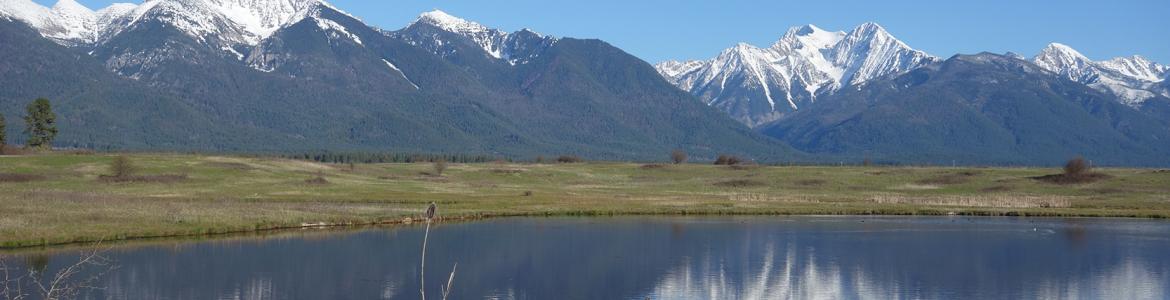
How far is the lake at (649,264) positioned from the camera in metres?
52.0

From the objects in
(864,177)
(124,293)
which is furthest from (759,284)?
(864,177)

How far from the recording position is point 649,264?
2440 inches

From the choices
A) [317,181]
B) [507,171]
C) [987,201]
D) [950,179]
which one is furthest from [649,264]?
[507,171]

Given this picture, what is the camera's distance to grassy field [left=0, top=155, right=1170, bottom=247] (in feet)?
242

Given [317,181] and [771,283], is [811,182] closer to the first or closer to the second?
[317,181]

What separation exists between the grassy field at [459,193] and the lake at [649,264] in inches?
246

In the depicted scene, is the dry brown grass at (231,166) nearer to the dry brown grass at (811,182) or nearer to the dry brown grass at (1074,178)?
Result: the dry brown grass at (811,182)

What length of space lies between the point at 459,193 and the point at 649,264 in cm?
6241

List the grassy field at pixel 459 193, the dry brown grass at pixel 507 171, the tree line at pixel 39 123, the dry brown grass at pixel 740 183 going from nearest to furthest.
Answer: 1. the grassy field at pixel 459 193
2. the dry brown grass at pixel 740 183
3. the tree line at pixel 39 123
4. the dry brown grass at pixel 507 171

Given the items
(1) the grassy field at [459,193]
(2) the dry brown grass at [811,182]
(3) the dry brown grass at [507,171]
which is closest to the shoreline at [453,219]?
(1) the grassy field at [459,193]

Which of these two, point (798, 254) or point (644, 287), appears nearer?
point (644, 287)

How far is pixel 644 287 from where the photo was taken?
5362 centimetres

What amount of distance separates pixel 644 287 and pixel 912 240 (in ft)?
96.2

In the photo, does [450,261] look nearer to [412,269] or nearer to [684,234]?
[412,269]
